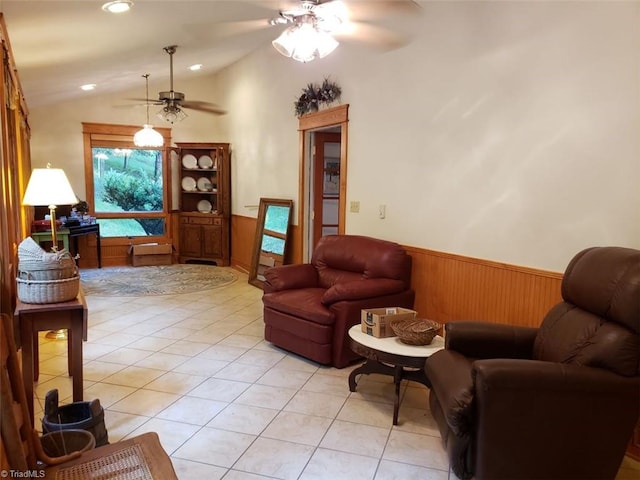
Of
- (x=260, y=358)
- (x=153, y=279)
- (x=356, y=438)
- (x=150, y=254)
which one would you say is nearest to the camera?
(x=356, y=438)

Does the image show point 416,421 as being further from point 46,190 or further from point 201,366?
point 46,190

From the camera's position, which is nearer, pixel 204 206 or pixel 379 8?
pixel 379 8

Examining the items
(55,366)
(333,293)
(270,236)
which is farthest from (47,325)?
(270,236)

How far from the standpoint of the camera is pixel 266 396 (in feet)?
10.0

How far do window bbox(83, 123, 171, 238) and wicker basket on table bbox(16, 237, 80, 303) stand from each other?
5516 millimetres

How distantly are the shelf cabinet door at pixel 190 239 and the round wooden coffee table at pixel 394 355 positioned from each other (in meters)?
5.37

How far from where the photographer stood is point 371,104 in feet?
14.3

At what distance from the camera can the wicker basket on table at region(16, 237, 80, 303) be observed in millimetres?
2510

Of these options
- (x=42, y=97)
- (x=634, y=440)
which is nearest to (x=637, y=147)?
(x=634, y=440)

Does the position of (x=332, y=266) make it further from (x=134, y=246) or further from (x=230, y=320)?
(x=134, y=246)

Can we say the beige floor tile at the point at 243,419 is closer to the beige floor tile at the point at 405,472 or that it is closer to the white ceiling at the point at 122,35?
the beige floor tile at the point at 405,472

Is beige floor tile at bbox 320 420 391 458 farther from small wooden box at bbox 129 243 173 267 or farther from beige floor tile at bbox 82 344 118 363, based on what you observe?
small wooden box at bbox 129 243 173 267

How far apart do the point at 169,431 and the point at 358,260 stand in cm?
206

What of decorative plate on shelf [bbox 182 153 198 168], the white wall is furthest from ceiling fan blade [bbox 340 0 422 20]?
decorative plate on shelf [bbox 182 153 198 168]
